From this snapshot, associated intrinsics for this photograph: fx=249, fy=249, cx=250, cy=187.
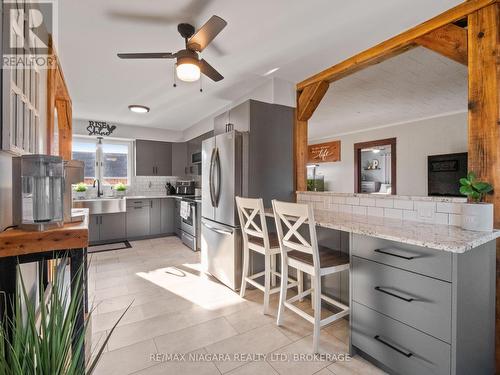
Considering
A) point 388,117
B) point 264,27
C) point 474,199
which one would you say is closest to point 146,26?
point 264,27

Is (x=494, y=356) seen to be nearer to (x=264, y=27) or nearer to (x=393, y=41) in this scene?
(x=393, y=41)

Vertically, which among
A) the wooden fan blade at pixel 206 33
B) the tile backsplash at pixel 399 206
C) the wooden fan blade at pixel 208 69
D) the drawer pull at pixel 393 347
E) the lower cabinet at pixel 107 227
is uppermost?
the wooden fan blade at pixel 206 33

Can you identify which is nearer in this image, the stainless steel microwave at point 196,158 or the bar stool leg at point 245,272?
the bar stool leg at point 245,272

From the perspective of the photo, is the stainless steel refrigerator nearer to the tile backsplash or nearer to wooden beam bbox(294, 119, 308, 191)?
wooden beam bbox(294, 119, 308, 191)

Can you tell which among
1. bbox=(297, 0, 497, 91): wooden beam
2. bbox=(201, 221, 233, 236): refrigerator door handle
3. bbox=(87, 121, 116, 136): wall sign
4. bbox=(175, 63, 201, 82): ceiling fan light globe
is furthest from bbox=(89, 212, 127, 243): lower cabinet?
bbox=(297, 0, 497, 91): wooden beam

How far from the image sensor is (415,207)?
1965 mm

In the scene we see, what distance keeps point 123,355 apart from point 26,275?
84cm

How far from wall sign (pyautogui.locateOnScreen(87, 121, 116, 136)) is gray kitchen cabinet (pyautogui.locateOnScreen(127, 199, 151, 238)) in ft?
5.15

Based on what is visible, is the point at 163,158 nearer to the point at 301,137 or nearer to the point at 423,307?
the point at 301,137

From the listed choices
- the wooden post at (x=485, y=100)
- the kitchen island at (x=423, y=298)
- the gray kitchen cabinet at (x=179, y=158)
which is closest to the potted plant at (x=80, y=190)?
the gray kitchen cabinet at (x=179, y=158)

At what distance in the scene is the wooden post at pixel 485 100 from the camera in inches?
62.5

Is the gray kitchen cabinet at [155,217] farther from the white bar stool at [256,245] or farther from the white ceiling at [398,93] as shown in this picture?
the white ceiling at [398,93]

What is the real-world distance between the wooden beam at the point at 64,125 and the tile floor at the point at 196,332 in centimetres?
184

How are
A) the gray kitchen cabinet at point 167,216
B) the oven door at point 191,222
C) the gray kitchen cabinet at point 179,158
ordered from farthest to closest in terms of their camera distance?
the gray kitchen cabinet at point 179,158
the gray kitchen cabinet at point 167,216
the oven door at point 191,222
